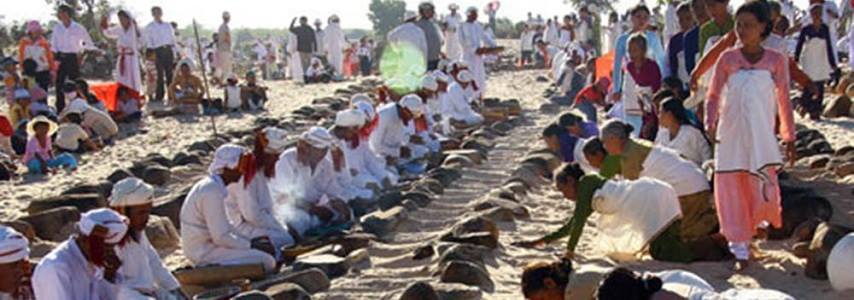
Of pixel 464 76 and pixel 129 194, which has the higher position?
pixel 129 194

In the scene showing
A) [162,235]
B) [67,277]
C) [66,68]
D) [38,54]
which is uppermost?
[38,54]

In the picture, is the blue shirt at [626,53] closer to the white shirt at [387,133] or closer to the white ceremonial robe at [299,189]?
the white shirt at [387,133]

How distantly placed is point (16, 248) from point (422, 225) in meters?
3.77

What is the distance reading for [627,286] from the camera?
3080mm

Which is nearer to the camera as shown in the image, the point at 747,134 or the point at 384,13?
the point at 747,134

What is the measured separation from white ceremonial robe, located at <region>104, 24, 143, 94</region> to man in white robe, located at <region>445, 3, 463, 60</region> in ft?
15.9

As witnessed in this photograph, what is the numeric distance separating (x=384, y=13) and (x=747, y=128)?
185ft

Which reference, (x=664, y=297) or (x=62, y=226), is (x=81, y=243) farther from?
(x=62, y=226)

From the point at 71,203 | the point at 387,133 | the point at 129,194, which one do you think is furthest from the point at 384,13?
the point at 129,194

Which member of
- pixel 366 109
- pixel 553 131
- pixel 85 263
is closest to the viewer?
pixel 85 263

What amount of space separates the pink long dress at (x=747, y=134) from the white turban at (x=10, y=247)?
348 centimetres

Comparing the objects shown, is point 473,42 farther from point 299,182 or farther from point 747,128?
point 747,128

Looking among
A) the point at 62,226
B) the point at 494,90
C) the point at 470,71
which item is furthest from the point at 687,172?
the point at 494,90

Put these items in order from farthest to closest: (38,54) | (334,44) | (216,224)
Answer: (334,44)
(38,54)
(216,224)
